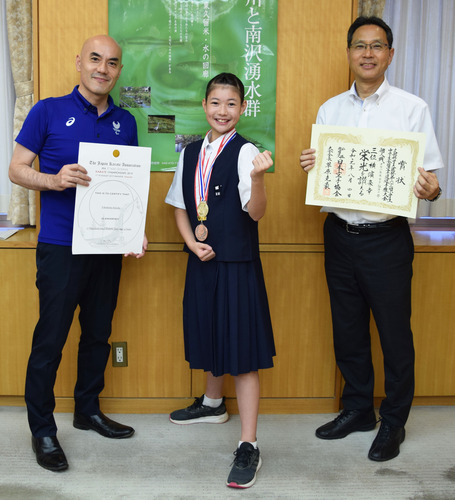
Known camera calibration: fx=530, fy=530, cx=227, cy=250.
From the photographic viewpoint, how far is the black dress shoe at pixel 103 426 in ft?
8.36

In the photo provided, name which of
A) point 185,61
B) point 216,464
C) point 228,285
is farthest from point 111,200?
point 216,464

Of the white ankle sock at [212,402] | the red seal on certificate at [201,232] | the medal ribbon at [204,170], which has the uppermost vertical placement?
A: the medal ribbon at [204,170]

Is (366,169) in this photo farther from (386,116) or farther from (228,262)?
(228,262)

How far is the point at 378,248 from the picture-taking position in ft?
7.66

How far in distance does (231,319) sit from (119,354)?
86 cm

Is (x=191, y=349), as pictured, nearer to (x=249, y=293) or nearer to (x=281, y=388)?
(x=249, y=293)

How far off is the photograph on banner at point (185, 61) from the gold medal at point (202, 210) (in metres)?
0.52

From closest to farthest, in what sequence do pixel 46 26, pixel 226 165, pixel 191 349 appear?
pixel 226 165 → pixel 191 349 → pixel 46 26

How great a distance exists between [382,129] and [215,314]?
3.46 ft

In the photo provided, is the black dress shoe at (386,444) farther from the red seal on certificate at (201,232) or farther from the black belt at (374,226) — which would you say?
the red seal on certificate at (201,232)

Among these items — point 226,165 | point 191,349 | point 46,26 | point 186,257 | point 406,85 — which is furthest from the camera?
point 406,85

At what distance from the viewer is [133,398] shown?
2826 mm

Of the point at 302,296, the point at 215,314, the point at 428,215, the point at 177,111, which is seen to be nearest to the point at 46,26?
the point at 177,111

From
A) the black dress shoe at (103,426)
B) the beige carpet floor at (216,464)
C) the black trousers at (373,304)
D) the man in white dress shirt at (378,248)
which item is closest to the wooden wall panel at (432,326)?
the beige carpet floor at (216,464)
